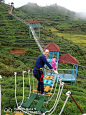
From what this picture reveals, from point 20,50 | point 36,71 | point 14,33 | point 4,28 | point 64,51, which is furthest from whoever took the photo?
point 4,28

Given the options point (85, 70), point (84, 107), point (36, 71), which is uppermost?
point (36, 71)

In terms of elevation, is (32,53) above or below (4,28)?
below

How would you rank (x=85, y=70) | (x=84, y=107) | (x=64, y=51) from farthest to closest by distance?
1. (x=64, y=51)
2. (x=85, y=70)
3. (x=84, y=107)

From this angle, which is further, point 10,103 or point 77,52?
point 77,52

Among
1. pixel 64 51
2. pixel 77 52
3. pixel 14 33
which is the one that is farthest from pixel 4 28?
pixel 77 52

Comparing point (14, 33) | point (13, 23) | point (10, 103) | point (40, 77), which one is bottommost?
→ point (10, 103)

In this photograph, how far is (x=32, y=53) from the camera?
39.4 ft

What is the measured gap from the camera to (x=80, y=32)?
33344 mm

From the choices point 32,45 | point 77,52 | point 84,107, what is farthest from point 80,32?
point 84,107

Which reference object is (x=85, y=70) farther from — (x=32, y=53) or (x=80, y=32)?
(x=80, y=32)

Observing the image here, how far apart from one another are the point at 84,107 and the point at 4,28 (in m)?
16.8

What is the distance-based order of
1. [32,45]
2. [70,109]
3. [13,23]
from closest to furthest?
1. [70,109]
2. [32,45]
3. [13,23]

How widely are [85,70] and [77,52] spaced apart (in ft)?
13.6

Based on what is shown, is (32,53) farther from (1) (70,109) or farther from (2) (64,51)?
(1) (70,109)
